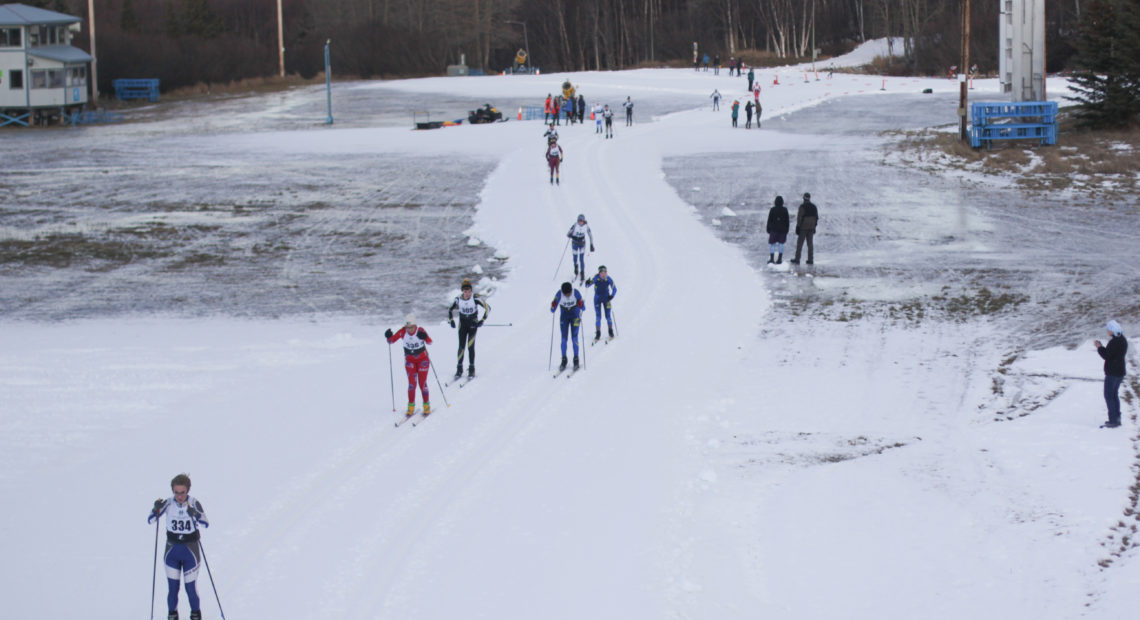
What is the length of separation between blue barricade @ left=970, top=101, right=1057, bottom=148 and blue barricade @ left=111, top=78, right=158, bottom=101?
5717cm

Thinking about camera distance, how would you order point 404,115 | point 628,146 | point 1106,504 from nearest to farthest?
1. point 1106,504
2. point 628,146
3. point 404,115

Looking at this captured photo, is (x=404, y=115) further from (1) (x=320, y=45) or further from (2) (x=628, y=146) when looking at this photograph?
(1) (x=320, y=45)

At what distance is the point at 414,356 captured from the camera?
45.4ft

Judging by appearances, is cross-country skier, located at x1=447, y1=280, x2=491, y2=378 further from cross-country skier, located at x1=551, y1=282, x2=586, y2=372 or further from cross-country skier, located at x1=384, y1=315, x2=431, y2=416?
cross-country skier, located at x1=384, y1=315, x2=431, y2=416

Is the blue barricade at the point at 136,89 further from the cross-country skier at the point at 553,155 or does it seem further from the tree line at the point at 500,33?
the cross-country skier at the point at 553,155

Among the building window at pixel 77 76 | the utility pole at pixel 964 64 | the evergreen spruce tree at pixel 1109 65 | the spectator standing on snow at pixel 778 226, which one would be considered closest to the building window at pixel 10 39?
the building window at pixel 77 76

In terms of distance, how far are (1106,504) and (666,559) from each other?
449 centimetres

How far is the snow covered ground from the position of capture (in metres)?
9.91

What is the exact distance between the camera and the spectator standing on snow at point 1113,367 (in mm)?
12625

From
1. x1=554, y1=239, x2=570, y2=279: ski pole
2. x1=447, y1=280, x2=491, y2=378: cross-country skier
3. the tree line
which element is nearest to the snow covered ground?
x1=447, y1=280, x2=491, y2=378: cross-country skier

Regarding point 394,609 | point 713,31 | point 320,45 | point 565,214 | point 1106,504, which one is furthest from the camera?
point 713,31

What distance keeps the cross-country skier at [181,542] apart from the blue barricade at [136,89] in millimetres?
72294

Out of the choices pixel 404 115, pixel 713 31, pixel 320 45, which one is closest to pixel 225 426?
pixel 404 115

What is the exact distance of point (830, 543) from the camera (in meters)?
10.6
